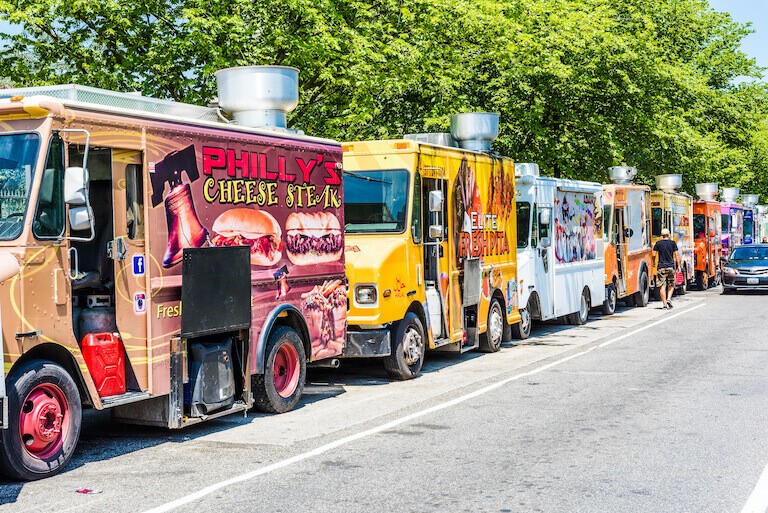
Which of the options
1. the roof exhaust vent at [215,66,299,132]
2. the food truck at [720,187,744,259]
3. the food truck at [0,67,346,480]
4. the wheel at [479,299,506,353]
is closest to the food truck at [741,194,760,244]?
the food truck at [720,187,744,259]

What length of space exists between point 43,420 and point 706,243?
30025 millimetres

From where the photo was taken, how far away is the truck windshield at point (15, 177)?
725 centimetres

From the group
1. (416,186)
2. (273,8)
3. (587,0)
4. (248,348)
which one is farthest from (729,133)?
(248,348)

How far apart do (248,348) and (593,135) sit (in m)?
19.2

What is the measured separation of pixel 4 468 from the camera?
709 cm

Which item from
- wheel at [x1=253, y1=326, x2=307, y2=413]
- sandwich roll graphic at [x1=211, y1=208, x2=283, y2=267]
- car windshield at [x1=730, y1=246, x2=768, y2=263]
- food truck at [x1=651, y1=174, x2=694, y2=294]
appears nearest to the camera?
sandwich roll graphic at [x1=211, y1=208, x2=283, y2=267]

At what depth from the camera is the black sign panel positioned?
343 inches

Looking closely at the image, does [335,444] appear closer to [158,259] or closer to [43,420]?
[158,259]

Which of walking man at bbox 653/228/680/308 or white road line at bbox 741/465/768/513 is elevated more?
walking man at bbox 653/228/680/308

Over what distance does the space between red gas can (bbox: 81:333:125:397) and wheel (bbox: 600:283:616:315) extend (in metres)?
16.7

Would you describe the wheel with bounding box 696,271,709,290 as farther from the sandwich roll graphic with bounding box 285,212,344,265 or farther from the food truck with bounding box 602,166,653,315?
the sandwich roll graphic with bounding box 285,212,344,265

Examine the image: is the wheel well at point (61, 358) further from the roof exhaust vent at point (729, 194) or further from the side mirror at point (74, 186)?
the roof exhaust vent at point (729, 194)

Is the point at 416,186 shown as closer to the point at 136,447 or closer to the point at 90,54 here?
the point at 136,447

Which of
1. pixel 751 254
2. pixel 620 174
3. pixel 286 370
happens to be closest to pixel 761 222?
pixel 751 254
